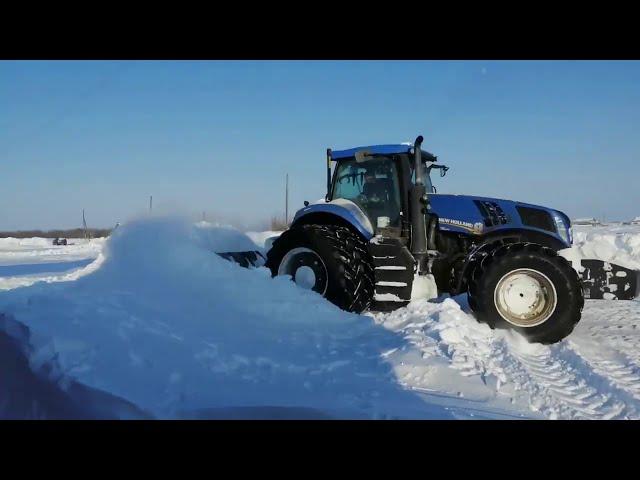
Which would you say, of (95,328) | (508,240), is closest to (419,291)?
(508,240)

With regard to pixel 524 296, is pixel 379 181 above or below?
above

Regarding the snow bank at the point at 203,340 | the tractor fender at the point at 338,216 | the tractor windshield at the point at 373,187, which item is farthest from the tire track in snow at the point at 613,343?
the tractor fender at the point at 338,216

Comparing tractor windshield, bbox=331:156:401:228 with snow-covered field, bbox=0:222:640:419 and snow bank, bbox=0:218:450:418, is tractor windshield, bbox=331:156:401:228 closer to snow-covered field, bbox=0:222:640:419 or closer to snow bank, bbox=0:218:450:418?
snow-covered field, bbox=0:222:640:419

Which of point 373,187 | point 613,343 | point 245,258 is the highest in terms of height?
point 373,187

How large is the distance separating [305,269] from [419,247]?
146 centimetres

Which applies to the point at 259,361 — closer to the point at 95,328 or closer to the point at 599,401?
the point at 95,328

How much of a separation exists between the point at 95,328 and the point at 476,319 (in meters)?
3.75

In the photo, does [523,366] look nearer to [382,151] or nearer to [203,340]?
[203,340]

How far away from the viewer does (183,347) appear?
3918 millimetres

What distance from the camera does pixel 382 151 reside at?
21.0ft

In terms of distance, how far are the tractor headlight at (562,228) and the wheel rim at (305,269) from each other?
3026 mm

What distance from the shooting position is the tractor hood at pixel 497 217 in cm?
607

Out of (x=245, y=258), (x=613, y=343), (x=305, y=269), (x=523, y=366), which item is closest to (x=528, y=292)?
(x=613, y=343)

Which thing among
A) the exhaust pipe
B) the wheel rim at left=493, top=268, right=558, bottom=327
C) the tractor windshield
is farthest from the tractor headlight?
the tractor windshield
